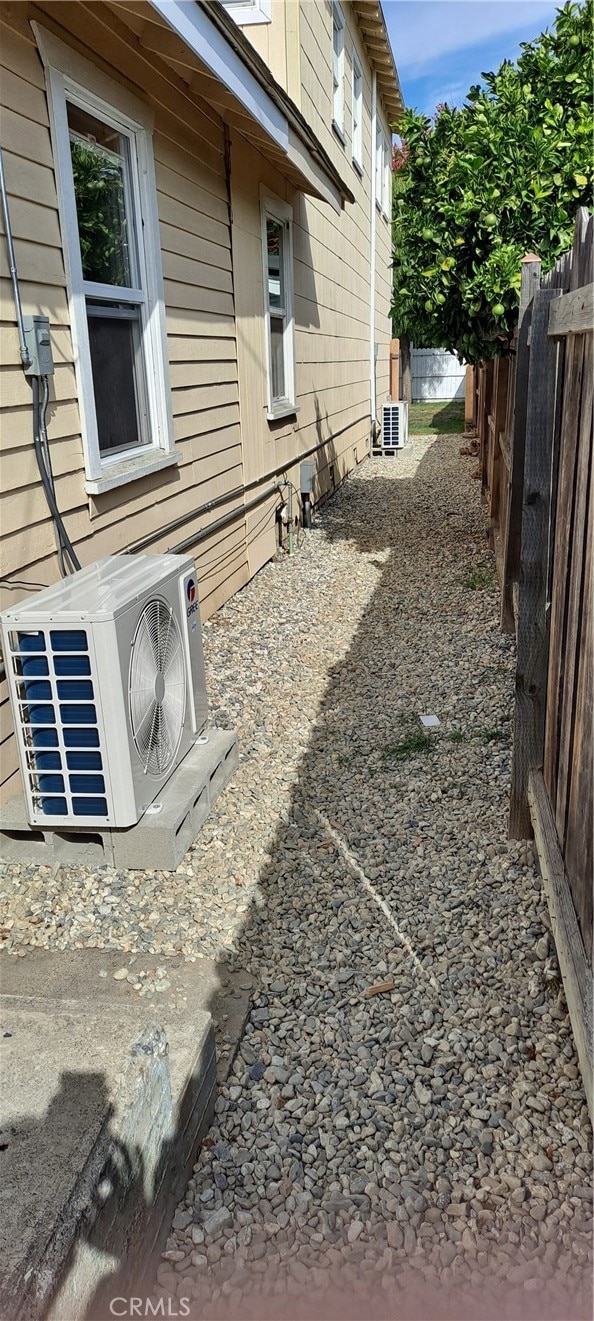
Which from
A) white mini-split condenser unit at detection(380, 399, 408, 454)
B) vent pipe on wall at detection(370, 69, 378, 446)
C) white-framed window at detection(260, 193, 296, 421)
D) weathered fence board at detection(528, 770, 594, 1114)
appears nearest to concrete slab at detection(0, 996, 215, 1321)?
weathered fence board at detection(528, 770, 594, 1114)

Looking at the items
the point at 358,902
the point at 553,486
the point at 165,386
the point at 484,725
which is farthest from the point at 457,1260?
the point at 165,386

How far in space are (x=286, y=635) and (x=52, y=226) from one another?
9.54 ft

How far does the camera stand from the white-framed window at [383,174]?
47.6 ft

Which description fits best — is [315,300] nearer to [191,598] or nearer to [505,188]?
[505,188]

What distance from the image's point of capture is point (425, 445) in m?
15.8

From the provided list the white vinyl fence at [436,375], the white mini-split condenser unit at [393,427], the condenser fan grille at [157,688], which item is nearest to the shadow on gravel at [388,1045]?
the condenser fan grille at [157,688]

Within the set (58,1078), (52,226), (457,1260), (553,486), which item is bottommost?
(457,1260)

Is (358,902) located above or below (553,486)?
below

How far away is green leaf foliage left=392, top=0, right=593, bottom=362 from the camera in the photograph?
5680 mm

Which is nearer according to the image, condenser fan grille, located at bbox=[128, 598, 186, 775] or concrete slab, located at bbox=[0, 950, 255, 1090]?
concrete slab, located at bbox=[0, 950, 255, 1090]

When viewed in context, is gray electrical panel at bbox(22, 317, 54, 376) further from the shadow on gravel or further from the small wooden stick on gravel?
the small wooden stick on gravel

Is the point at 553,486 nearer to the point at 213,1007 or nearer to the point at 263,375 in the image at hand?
the point at 213,1007

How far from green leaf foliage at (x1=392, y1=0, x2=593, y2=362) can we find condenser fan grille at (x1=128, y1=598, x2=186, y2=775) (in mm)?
3788

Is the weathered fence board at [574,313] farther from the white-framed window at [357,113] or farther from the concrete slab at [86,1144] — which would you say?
the white-framed window at [357,113]
